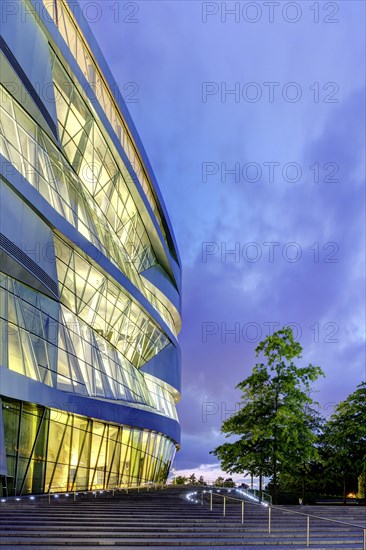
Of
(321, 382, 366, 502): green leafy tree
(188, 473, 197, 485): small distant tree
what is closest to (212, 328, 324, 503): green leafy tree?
(321, 382, 366, 502): green leafy tree

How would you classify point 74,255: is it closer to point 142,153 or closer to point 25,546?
point 142,153

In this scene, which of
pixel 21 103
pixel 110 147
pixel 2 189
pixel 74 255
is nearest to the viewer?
pixel 2 189

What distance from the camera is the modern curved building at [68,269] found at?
75.5 ft

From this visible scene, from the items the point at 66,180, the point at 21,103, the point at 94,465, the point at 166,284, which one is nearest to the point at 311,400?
the point at 94,465

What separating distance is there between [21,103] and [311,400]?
69.6 feet

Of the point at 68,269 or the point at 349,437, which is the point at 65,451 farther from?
the point at 349,437

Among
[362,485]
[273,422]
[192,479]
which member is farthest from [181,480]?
[273,422]

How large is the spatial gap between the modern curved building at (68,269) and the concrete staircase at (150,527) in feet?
12.4

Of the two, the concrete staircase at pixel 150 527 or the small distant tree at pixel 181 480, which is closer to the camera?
the concrete staircase at pixel 150 527

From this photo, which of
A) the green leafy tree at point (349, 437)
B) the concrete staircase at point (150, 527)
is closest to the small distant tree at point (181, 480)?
the green leafy tree at point (349, 437)

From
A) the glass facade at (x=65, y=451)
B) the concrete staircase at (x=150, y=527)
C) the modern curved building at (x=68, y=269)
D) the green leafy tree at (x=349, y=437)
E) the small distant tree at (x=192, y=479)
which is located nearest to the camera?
the concrete staircase at (x=150, y=527)

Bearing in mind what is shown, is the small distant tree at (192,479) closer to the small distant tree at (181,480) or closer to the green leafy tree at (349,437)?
the small distant tree at (181,480)

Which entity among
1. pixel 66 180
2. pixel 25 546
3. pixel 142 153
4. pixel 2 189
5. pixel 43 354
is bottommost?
pixel 25 546

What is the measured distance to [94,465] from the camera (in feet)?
104
